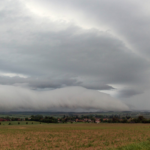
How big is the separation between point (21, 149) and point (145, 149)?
20.4 meters

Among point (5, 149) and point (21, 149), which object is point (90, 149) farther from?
point (5, 149)

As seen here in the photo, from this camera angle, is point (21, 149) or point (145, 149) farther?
point (21, 149)

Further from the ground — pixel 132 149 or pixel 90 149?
pixel 132 149

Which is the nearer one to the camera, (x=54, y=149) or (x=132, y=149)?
(x=132, y=149)

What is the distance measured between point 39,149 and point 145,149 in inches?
694

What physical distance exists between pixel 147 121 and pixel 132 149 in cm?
13724

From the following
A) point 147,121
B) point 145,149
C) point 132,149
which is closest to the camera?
point 145,149

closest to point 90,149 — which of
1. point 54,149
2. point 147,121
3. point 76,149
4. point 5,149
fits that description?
point 76,149

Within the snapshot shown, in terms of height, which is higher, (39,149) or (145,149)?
(145,149)

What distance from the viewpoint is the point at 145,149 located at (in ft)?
68.5

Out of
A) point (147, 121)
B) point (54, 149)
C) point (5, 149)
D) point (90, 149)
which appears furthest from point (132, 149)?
point (147, 121)

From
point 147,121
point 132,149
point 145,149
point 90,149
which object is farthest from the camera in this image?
point 147,121

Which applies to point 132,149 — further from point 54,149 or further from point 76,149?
point 54,149

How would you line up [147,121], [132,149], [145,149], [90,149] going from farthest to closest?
[147,121] < [90,149] < [132,149] < [145,149]
